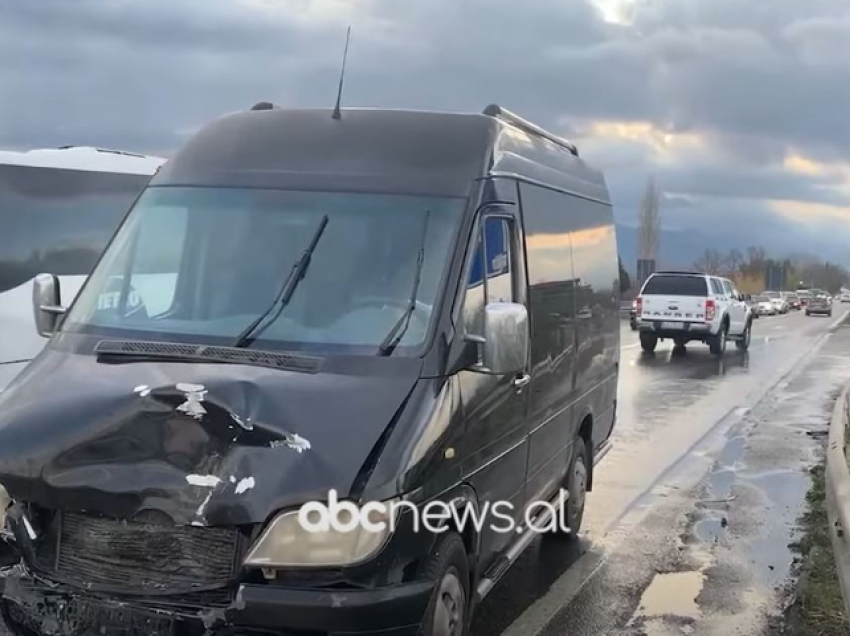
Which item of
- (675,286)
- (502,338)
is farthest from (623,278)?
(675,286)

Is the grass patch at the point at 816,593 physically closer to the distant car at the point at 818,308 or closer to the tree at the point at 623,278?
the tree at the point at 623,278

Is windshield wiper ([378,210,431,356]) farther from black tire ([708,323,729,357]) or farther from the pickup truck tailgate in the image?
black tire ([708,323,729,357])

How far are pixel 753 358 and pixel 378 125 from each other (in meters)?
20.2

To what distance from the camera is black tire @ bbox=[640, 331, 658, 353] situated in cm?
2469

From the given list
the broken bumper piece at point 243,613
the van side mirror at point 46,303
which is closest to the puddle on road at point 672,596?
the broken bumper piece at point 243,613

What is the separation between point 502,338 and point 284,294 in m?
1.01

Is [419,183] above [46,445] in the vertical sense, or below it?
above

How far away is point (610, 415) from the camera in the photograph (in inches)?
331

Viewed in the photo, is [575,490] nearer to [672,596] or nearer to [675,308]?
[672,596]

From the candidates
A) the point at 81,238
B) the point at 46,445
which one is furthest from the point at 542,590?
the point at 81,238

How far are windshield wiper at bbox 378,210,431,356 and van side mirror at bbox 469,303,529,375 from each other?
33 centimetres

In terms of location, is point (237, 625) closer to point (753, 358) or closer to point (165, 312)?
point (165, 312)

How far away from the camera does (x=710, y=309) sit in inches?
950

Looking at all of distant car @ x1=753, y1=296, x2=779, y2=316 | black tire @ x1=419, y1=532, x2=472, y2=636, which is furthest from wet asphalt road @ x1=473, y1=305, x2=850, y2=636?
distant car @ x1=753, y1=296, x2=779, y2=316
